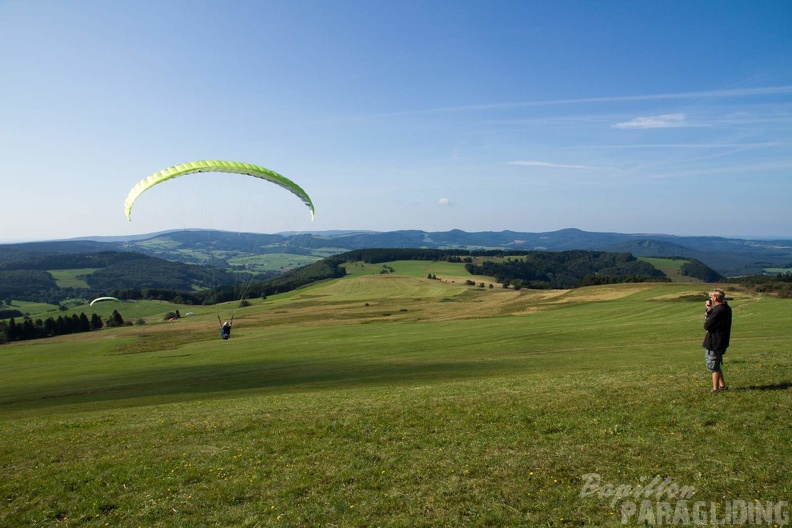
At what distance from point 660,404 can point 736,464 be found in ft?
11.0


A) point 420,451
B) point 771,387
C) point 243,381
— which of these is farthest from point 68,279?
point 771,387

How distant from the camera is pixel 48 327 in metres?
74.9

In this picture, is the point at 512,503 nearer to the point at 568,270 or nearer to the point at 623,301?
the point at 623,301

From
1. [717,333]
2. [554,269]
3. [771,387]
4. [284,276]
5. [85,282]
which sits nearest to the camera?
[717,333]

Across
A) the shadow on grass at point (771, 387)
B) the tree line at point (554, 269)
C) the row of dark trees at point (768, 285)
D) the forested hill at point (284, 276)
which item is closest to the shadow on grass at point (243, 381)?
the shadow on grass at point (771, 387)

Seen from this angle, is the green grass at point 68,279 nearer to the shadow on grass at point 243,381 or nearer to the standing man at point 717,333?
the shadow on grass at point 243,381

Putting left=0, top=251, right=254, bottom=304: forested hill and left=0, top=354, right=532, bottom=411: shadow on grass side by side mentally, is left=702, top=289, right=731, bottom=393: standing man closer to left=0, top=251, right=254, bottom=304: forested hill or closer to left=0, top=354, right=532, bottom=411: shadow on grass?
left=0, top=354, right=532, bottom=411: shadow on grass

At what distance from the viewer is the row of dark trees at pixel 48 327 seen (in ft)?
230

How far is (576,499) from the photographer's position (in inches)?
266

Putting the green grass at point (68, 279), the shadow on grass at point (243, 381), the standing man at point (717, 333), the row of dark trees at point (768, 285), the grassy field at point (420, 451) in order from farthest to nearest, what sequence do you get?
1. the green grass at point (68, 279)
2. the row of dark trees at point (768, 285)
3. the shadow on grass at point (243, 381)
4. the standing man at point (717, 333)
5. the grassy field at point (420, 451)

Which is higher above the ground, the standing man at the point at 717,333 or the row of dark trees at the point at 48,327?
the standing man at the point at 717,333

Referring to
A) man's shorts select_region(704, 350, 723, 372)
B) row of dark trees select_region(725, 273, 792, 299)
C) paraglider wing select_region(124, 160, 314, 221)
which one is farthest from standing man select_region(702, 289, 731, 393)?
row of dark trees select_region(725, 273, 792, 299)

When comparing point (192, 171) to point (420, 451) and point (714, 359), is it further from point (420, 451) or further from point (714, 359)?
point (714, 359)

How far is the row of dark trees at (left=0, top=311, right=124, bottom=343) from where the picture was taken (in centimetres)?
7025
